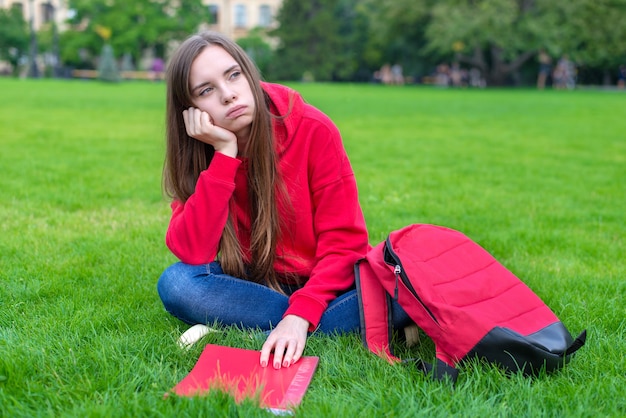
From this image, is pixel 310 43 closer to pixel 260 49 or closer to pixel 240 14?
pixel 260 49

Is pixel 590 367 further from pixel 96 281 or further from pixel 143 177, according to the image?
pixel 143 177

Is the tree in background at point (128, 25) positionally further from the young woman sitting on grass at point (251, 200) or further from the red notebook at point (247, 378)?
the red notebook at point (247, 378)

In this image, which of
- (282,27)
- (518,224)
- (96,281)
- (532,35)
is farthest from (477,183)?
(282,27)

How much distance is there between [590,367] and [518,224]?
2510mm

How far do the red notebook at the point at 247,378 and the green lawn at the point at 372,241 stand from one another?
0.05m

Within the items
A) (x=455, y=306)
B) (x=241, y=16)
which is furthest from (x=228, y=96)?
(x=241, y=16)

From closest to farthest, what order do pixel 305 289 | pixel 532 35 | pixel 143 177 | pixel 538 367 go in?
1. pixel 538 367
2. pixel 305 289
3. pixel 143 177
4. pixel 532 35

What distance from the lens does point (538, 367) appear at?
2.18 m

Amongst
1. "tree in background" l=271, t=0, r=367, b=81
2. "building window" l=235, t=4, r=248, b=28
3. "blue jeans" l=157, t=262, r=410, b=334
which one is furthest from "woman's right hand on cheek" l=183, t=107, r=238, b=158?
"building window" l=235, t=4, r=248, b=28

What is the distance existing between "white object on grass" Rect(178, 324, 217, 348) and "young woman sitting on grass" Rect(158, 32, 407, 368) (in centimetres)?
6

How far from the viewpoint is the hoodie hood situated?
2523mm

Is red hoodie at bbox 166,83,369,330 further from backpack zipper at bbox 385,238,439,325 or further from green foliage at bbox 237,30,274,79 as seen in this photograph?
green foliage at bbox 237,30,274,79

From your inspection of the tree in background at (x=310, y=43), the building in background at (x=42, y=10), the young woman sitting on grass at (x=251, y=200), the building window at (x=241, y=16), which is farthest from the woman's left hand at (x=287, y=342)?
the building window at (x=241, y=16)

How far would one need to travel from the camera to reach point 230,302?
8.48 feet
